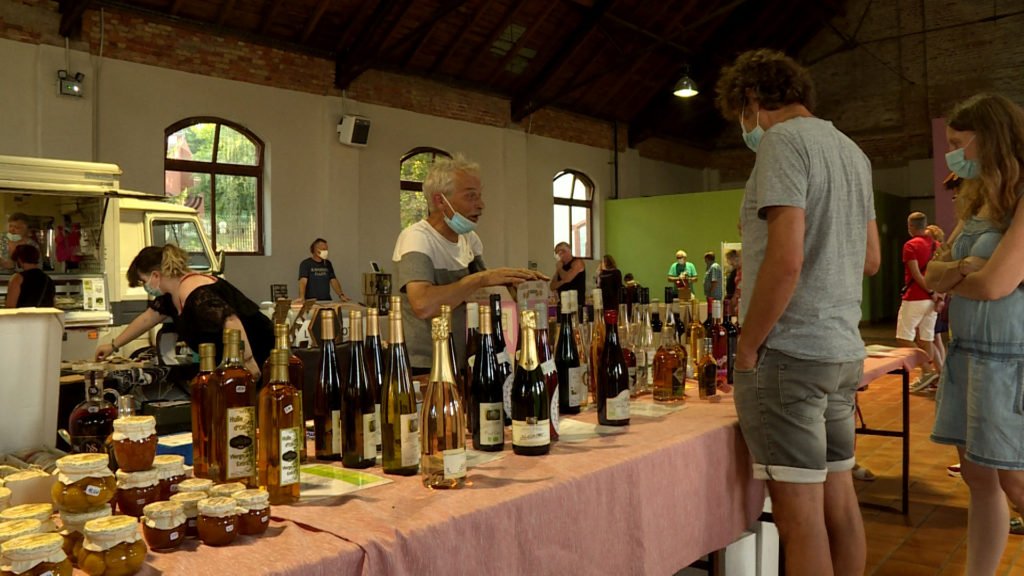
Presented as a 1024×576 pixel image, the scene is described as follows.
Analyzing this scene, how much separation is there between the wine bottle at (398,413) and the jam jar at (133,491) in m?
0.43

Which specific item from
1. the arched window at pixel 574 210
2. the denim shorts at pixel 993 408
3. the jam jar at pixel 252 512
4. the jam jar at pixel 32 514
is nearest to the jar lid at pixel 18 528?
the jam jar at pixel 32 514

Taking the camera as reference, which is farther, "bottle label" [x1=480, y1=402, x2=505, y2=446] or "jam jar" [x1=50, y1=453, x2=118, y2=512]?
"bottle label" [x1=480, y1=402, x2=505, y2=446]

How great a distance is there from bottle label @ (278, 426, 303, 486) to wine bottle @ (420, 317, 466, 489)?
9.0 inches

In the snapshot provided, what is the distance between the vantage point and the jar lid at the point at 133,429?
→ 1.09 meters

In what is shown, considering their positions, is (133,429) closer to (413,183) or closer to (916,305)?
(916,305)

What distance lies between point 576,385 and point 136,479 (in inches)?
44.2

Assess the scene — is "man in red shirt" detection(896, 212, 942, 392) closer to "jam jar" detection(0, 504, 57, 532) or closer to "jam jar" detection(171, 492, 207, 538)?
"jam jar" detection(171, 492, 207, 538)

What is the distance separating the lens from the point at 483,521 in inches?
47.7

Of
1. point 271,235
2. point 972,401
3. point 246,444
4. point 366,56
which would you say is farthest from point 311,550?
point 366,56

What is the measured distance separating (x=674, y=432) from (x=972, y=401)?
925mm

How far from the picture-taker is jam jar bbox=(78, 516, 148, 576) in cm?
92

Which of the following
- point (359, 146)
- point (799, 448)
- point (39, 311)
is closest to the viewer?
point (39, 311)

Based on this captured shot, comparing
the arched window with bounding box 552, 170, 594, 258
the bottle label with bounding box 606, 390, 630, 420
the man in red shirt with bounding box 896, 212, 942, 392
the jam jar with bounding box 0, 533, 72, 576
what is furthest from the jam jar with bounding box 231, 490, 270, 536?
the arched window with bounding box 552, 170, 594, 258

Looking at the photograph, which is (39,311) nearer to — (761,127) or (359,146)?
(761,127)
